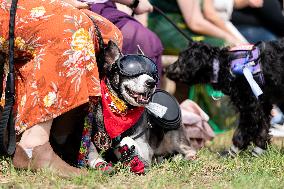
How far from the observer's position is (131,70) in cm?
392

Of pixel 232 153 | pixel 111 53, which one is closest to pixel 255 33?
pixel 232 153

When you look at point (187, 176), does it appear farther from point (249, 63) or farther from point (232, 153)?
point (249, 63)

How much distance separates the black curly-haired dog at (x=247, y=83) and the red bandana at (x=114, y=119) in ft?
4.31

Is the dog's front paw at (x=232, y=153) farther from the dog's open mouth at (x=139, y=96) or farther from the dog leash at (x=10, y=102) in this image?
the dog leash at (x=10, y=102)

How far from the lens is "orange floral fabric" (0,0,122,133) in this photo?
3666 millimetres

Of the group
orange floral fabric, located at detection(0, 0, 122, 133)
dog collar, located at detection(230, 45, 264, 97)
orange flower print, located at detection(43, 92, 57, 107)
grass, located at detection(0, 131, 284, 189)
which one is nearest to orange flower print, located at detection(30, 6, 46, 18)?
orange floral fabric, located at detection(0, 0, 122, 133)

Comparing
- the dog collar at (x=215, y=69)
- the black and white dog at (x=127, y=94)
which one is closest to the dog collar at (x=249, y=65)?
the dog collar at (x=215, y=69)

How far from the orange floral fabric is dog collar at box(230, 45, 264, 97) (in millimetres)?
1592

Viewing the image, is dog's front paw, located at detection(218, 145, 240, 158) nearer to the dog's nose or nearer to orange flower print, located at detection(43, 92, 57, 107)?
the dog's nose

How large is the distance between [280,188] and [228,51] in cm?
199

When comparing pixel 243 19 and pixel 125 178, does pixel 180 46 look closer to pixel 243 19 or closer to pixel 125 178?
pixel 243 19

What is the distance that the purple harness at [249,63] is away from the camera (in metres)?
5.02

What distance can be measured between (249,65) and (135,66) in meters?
1.42

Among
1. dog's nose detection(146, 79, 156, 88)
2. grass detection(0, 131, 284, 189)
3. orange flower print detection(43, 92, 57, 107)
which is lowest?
grass detection(0, 131, 284, 189)
